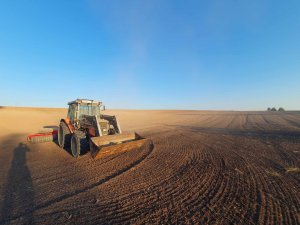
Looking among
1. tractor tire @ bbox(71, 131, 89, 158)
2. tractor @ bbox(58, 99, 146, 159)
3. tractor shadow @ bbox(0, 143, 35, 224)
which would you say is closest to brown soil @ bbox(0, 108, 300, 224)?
tractor shadow @ bbox(0, 143, 35, 224)

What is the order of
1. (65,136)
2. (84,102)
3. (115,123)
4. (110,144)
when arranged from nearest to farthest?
(110,144) → (115,123) → (65,136) → (84,102)

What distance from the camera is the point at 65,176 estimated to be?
17.9ft

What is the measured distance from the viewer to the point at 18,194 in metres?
4.24

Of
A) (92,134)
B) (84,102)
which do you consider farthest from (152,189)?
(84,102)

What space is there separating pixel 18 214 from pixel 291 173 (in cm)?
730

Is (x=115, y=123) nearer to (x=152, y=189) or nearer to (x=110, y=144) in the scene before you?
(x=110, y=144)

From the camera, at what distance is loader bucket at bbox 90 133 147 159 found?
6.43 meters

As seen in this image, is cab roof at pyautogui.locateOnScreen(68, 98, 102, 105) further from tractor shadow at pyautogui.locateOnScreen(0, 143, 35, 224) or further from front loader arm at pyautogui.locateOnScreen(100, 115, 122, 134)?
tractor shadow at pyautogui.locateOnScreen(0, 143, 35, 224)

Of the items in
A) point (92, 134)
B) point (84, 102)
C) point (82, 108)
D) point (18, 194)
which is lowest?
point (18, 194)

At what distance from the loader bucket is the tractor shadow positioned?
209 cm

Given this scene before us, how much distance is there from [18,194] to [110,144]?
138 inches

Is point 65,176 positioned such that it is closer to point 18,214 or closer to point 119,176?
point 119,176

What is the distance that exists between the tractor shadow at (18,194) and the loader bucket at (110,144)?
209 centimetres

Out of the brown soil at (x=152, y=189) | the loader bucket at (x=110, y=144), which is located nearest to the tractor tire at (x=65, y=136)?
the brown soil at (x=152, y=189)
